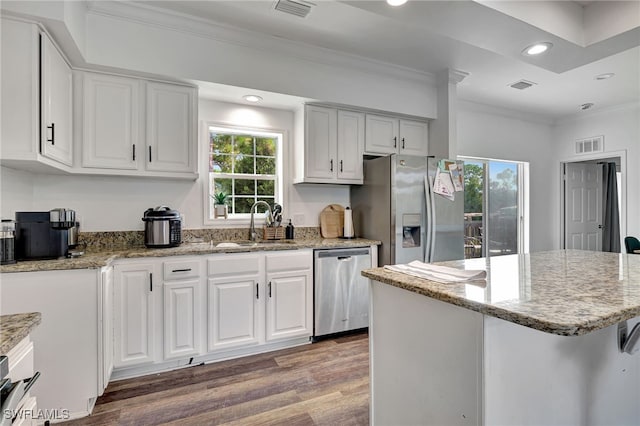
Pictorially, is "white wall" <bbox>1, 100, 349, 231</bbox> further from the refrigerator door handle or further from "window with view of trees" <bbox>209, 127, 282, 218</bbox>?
the refrigerator door handle

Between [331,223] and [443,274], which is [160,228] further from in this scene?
[443,274]

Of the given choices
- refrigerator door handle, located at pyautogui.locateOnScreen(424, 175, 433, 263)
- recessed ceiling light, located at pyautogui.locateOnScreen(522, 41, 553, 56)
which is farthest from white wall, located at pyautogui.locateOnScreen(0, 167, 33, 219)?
recessed ceiling light, located at pyautogui.locateOnScreen(522, 41, 553, 56)

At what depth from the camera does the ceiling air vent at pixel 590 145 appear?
15.8 feet

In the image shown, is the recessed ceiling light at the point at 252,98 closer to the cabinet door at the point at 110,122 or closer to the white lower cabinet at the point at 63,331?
the cabinet door at the point at 110,122

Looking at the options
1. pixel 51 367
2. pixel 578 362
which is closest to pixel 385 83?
pixel 578 362

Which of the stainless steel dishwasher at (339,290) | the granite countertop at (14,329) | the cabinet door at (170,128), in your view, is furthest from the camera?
the stainless steel dishwasher at (339,290)

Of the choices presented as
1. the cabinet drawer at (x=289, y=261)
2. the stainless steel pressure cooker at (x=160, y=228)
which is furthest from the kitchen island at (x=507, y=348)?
the stainless steel pressure cooker at (x=160, y=228)

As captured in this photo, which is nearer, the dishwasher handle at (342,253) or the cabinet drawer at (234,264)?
the cabinet drawer at (234,264)

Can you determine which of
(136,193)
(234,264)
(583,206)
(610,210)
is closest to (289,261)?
(234,264)

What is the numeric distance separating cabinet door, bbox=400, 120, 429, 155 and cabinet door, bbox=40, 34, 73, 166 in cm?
303

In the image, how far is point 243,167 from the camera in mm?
3363

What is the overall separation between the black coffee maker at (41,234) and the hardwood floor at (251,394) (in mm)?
997

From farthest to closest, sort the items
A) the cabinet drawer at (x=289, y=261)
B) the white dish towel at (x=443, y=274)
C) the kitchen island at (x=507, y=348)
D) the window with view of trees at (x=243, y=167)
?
the window with view of trees at (x=243, y=167) < the cabinet drawer at (x=289, y=261) < the white dish towel at (x=443, y=274) < the kitchen island at (x=507, y=348)

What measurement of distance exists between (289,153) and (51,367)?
2546mm
